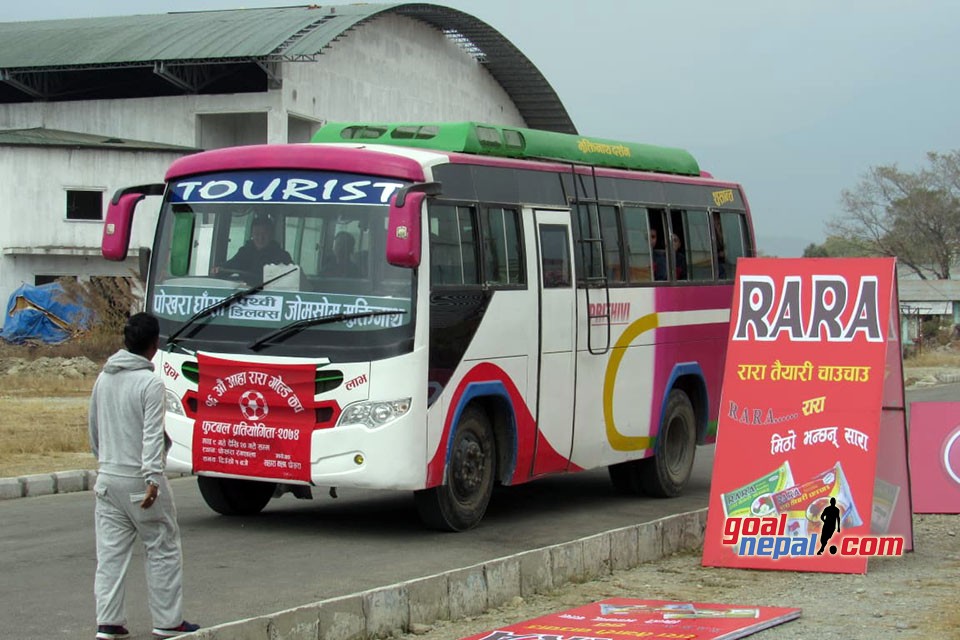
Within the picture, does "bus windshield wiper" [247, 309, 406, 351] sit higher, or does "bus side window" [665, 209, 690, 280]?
"bus side window" [665, 209, 690, 280]

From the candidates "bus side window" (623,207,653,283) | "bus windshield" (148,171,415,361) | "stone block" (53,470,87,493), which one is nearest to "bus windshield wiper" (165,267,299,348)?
"bus windshield" (148,171,415,361)

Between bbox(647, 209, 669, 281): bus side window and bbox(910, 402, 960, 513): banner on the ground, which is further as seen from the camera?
bbox(647, 209, 669, 281): bus side window

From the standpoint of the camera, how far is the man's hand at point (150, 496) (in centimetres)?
732

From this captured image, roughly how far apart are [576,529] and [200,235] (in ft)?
13.9

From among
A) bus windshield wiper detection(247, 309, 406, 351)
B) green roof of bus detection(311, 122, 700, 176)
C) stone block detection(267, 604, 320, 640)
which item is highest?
green roof of bus detection(311, 122, 700, 176)

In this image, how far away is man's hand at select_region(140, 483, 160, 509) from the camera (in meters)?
7.32

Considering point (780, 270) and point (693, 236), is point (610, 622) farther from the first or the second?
point (693, 236)

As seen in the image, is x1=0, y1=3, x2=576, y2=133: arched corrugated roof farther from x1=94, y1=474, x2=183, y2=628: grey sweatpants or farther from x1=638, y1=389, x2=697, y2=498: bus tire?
x1=94, y1=474, x2=183, y2=628: grey sweatpants

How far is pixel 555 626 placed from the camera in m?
7.88

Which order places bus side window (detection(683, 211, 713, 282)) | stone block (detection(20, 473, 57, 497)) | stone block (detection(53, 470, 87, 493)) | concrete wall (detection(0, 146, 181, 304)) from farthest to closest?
concrete wall (detection(0, 146, 181, 304)) < bus side window (detection(683, 211, 713, 282)) < stone block (detection(53, 470, 87, 493)) < stone block (detection(20, 473, 57, 497))

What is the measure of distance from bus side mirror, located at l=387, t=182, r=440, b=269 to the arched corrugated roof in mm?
36195

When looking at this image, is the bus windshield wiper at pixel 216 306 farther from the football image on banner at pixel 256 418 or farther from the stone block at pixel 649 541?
the stone block at pixel 649 541

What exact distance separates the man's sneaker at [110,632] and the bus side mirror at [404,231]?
395 cm

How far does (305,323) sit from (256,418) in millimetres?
832
